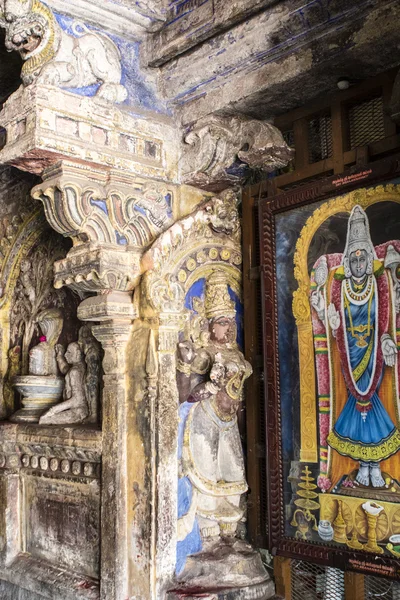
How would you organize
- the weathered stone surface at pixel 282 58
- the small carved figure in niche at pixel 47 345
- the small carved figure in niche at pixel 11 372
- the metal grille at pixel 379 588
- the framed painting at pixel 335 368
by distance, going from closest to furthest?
the weathered stone surface at pixel 282 58
the framed painting at pixel 335 368
the metal grille at pixel 379 588
the small carved figure in niche at pixel 47 345
the small carved figure in niche at pixel 11 372

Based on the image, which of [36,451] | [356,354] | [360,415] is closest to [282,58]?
[356,354]

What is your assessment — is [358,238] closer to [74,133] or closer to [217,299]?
[217,299]

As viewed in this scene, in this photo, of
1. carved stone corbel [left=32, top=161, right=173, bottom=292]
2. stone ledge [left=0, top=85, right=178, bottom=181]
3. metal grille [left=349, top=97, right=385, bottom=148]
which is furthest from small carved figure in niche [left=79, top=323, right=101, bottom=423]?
metal grille [left=349, top=97, right=385, bottom=148]

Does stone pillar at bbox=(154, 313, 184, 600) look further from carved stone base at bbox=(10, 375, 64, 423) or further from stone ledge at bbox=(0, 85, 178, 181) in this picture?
carved stone base at bbox=(10, 375, 64, 423)

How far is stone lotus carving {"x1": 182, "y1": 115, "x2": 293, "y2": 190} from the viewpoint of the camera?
4266 millimetres

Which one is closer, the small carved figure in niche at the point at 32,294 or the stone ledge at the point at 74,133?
the stone ledge at the point at 74,133

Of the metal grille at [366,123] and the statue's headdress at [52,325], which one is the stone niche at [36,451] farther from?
the metal grille at [366,123]

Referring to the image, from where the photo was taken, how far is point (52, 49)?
12.9 ft

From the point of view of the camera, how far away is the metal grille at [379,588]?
3732 millimetres

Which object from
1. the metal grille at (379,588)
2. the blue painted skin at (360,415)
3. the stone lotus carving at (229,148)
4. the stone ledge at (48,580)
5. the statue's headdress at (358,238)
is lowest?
the stone ledge at (48,580)

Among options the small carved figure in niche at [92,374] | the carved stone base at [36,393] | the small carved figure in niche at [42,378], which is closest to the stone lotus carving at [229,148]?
the small carved figure in niche at [92,374]

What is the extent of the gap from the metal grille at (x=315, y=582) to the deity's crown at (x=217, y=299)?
1669mm

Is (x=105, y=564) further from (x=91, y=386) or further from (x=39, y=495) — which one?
(x=91, y=386)

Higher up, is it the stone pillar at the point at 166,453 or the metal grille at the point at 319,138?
the metal grille at the point at 319,138
